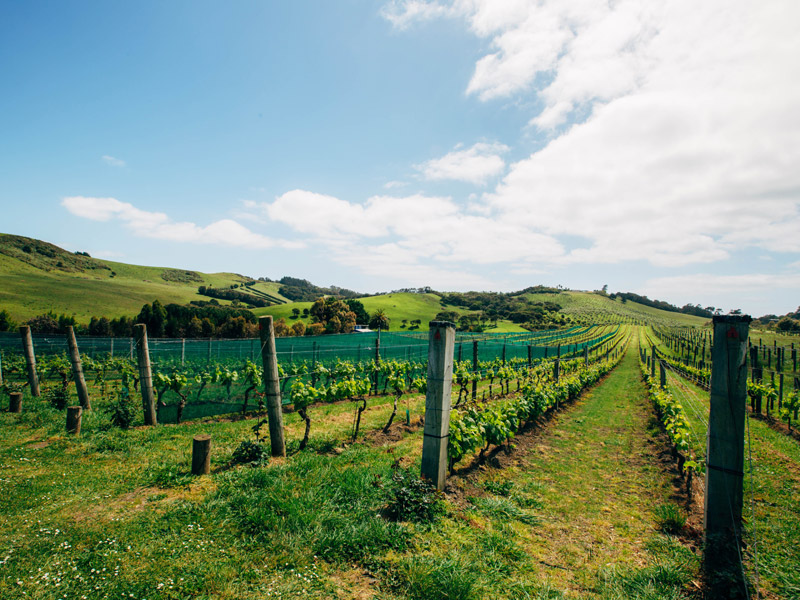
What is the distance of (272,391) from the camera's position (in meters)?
6.57

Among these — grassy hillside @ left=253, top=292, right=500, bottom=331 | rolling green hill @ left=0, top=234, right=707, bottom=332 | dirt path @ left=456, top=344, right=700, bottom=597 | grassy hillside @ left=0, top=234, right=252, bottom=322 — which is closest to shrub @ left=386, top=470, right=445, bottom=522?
dirt path @ left=456, top=344, right=700, bottom=597

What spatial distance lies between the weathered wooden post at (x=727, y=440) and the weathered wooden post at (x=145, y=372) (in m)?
10.0

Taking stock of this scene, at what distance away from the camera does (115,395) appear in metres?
12.2

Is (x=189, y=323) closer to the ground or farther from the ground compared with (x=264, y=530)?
closer to the ground

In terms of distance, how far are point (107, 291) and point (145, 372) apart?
87.4 m

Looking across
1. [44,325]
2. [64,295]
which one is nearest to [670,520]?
[44,325]

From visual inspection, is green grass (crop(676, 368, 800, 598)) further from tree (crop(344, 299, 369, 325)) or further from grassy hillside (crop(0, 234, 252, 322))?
grassy hillside (crop(0, 234, 252, 322))

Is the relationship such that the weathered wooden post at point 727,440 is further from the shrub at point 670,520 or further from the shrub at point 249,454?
the shrub at point 249,454

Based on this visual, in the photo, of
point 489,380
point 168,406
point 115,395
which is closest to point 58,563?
point 168,406

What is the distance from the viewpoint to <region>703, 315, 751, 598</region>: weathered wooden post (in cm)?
374

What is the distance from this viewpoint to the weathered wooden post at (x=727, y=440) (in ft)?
12.3

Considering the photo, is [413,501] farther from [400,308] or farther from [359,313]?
[400,308]

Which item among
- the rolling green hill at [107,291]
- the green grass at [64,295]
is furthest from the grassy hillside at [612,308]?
the green grass at [64,295]

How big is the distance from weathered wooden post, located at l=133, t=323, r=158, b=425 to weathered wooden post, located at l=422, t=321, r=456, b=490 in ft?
22.6
